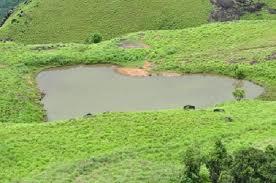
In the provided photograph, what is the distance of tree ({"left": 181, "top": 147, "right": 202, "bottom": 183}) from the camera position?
47.2 metres

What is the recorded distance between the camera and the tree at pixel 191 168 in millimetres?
47250

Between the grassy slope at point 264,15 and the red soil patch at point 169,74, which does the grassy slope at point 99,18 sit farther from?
the red soil patch at point 169,74

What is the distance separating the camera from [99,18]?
120 m

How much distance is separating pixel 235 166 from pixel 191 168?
385cm

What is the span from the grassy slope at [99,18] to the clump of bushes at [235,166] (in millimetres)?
71103

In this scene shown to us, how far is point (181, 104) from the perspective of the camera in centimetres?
7281

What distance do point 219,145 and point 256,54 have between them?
127 ft

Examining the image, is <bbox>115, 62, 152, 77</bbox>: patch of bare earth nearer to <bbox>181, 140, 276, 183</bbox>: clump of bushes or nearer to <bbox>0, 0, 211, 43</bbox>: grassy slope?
<bbox>0, 0, 211, 43</bbox>: grassy slope

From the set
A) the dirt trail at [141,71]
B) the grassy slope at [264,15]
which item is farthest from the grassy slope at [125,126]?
the grassy slope at [264,15]

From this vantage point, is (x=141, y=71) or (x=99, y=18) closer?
(x=141, y=71)

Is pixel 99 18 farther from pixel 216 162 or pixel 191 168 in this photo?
pixel 216 162

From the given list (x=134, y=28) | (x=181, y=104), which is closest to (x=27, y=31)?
(x=134, y=28)

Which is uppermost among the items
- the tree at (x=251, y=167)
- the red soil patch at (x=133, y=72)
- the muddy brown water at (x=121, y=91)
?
the tree at (x=251, y=167)

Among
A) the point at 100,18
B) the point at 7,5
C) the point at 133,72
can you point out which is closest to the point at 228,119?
the point at 133,72
